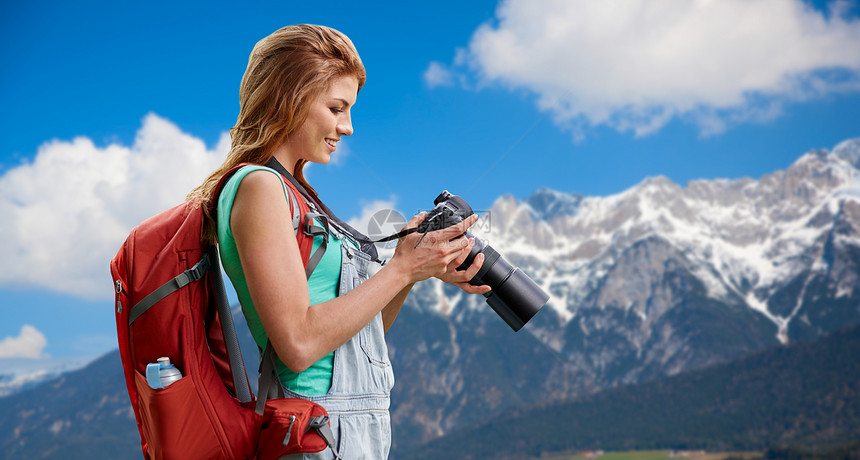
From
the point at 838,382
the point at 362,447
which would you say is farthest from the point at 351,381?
the point at 838,382

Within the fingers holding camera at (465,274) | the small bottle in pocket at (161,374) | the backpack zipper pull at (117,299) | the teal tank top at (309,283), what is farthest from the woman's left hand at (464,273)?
the backpack zipper pull at (117,299)

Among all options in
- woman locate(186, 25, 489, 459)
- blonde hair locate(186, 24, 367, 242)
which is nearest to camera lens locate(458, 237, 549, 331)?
woman locate(186, 25, 489, 459)

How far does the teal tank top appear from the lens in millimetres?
2174

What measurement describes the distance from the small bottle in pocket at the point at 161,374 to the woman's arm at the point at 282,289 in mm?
362

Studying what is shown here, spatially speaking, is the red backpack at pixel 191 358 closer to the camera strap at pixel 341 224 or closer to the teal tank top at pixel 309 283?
the teal tank top at pixel 309 283

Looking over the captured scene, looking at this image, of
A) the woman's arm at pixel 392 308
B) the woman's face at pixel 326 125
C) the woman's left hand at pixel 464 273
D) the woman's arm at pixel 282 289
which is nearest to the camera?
the woman's arm at pixel 282 289

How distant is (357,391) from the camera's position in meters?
2.26

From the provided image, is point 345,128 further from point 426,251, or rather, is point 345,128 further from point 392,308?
point 392,308

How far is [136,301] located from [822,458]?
7518 inches

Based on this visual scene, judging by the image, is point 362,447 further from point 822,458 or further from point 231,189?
point 822,458

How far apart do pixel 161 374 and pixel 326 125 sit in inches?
40.0

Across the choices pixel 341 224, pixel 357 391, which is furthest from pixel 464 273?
pixel 357 391

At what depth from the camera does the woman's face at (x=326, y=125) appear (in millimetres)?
2445

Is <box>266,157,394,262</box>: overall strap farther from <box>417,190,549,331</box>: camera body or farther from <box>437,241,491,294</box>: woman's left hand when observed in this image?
<box>417,190,549,331</box>: camera body
